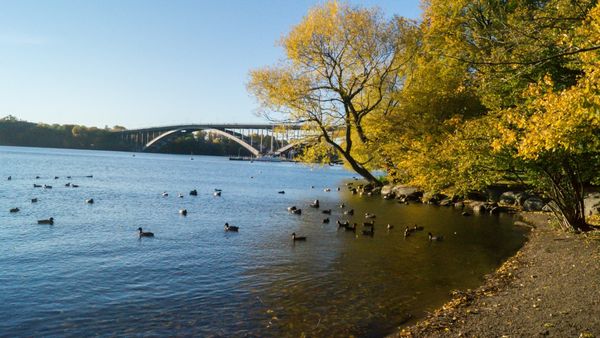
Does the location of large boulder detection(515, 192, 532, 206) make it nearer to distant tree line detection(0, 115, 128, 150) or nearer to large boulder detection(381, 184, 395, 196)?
large boulder detection(381, 184, 395, 196)

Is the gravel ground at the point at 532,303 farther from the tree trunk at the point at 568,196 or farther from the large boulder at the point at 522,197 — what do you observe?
the large boulder at the point at 522,197

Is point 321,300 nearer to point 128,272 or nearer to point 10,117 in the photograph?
point 128,272

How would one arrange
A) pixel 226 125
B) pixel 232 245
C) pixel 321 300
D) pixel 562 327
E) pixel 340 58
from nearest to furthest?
1. pixel 562 327
2. pixel 321 300
3. pixel 232 245
4. pixel 340 58
5. pixel 226 125

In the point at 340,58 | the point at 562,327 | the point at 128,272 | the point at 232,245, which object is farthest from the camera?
the point at 340,58

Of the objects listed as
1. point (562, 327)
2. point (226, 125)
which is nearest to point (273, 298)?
point (562, 327)

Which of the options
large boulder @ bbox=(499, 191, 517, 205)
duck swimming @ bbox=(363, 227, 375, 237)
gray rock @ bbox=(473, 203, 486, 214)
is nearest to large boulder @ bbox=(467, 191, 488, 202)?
large boulder @ bbox=(499, 191, 517, 205)

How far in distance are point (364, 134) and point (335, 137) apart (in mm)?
2483

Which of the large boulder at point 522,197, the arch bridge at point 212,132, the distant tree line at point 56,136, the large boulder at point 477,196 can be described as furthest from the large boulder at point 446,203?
the distant tree line at point 56,136

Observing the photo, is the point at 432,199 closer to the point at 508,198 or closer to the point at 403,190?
the point at 403,190

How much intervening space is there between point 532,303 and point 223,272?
7.85 metres

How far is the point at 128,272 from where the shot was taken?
12.8m

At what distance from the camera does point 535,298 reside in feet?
30.6

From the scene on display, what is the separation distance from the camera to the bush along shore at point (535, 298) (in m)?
7.65

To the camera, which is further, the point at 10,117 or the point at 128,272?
the point at 10,117
